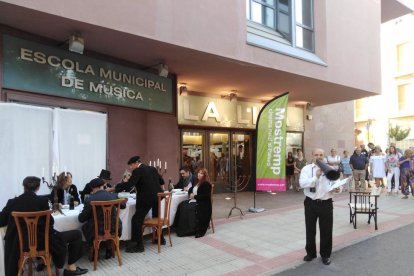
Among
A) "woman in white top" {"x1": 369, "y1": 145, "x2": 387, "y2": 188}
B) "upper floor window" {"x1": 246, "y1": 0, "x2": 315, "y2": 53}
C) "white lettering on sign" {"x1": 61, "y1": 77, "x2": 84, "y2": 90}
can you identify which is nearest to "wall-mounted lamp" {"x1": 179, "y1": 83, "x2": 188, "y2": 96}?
"upper floor window" {"x1": 246, "y1": 0, "x2": 315, "y2": 53}

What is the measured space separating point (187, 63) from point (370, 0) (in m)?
8.81

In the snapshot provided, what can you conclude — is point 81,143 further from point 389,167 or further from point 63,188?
point 389,167

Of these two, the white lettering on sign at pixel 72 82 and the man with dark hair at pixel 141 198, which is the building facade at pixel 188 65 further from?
the man with dark hair at pixel 141 198

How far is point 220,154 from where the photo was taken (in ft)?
43.2

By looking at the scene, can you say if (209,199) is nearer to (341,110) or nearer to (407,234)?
(407,234)

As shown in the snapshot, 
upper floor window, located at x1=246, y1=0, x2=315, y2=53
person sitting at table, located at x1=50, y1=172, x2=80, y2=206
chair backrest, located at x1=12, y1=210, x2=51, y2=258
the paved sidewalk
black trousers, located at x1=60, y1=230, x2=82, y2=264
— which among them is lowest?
the paved sidewalk

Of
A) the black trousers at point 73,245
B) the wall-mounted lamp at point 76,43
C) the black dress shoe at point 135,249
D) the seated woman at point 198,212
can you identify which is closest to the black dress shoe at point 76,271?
the black trousers at point 73,245

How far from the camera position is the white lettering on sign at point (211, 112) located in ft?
39.8

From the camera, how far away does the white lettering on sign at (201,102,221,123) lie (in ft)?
39.8

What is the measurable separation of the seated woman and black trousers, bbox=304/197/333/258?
217cm

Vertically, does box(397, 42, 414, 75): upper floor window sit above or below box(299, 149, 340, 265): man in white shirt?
above

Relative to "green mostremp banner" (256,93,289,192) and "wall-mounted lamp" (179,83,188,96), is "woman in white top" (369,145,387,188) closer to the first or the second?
"green mostremp banner" (256,93,289,192)

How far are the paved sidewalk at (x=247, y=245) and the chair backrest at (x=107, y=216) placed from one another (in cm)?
51

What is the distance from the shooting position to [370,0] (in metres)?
12.9
